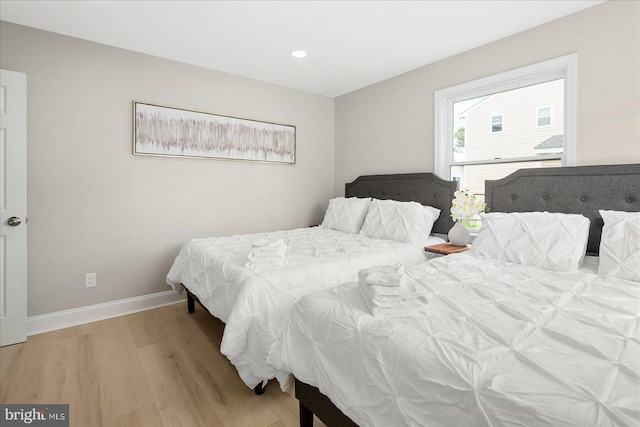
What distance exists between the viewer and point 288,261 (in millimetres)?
2193

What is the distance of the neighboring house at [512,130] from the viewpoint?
8.51 ft

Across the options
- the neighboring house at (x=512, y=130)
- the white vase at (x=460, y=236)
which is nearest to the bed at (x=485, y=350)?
the white vase at (x=460, y=236)

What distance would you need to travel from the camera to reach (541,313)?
125 cm

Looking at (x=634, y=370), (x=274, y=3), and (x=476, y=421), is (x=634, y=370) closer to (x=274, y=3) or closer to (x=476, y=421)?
(x=476, y=421)

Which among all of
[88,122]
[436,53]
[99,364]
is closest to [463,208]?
[436,53]

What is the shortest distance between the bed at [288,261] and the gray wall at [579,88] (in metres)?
0.39

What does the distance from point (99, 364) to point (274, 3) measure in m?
2.73

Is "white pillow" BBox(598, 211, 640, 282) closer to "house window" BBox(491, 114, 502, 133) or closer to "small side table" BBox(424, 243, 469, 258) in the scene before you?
"small side table" BBox(424, 243, 469, 258)

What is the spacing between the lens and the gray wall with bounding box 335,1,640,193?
216 cm

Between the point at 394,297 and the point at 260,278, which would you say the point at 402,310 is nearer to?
the point at 394,297

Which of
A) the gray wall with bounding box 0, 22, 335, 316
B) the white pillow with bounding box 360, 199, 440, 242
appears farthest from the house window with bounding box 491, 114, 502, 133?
the gray wall with bounding box 0, 22, 335, 316

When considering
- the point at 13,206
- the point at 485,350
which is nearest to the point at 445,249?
the point at 485,350

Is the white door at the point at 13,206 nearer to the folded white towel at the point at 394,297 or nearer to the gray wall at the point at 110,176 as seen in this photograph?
the gray wall at the point at 110,176

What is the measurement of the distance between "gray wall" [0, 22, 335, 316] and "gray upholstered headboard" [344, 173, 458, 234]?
1.31 meters
